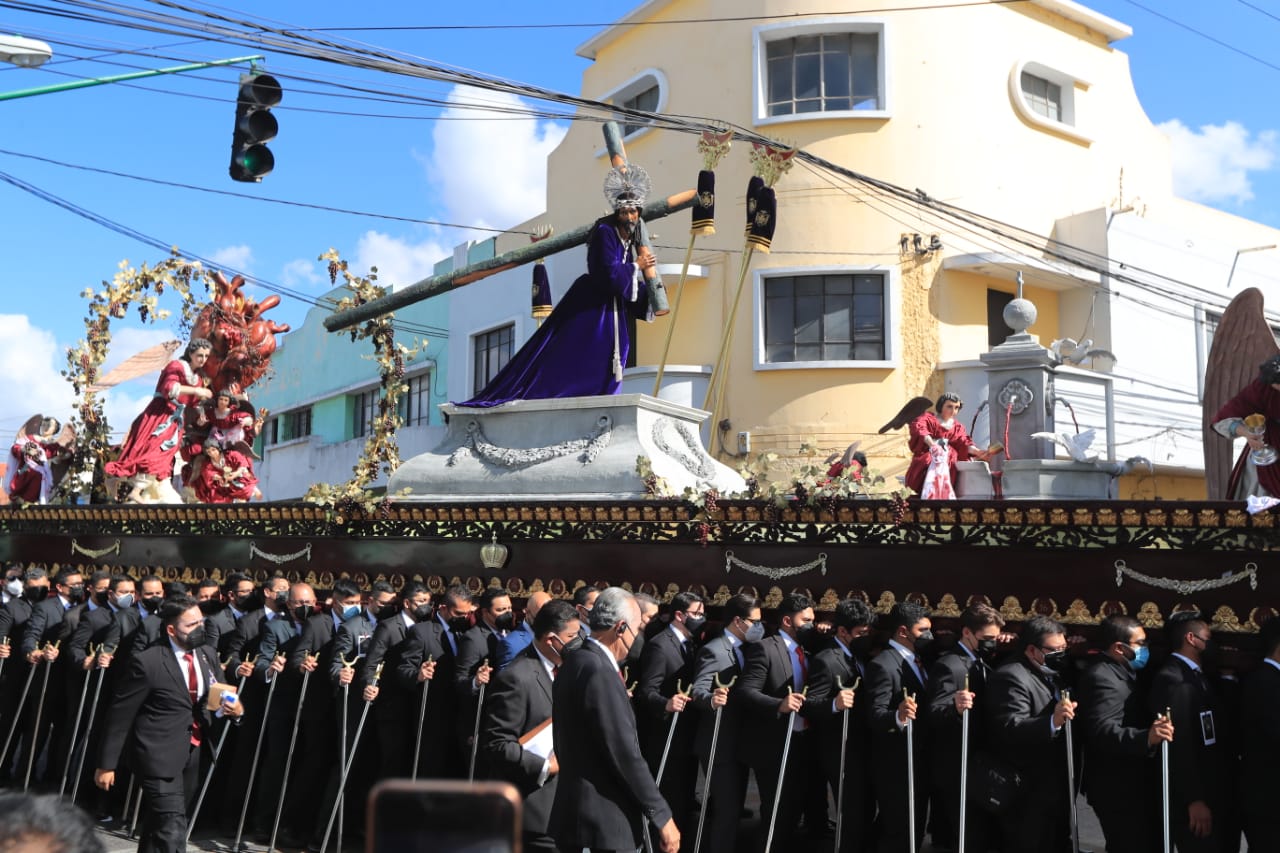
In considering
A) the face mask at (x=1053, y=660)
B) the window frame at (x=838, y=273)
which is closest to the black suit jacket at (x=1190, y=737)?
the face mask at (x=1053, y=660)

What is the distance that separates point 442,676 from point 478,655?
583mm

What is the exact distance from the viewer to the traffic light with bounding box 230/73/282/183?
398 inches

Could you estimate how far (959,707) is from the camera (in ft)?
21.5

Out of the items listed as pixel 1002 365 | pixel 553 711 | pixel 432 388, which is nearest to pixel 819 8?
pixel 1002 365

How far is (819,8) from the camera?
760 inches

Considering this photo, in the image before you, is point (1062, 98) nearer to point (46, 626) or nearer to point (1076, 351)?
point (1076, 351)

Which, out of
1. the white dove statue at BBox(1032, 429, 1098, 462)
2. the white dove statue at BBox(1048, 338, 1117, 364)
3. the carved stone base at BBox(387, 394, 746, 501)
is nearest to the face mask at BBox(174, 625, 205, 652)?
the carved stone base at BBox(387, 394, 746, 501)

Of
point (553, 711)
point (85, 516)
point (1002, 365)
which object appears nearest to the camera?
point (553, 711)

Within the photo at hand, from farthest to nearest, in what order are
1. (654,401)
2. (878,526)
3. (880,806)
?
(654,401)
(878,526)
(880,806)

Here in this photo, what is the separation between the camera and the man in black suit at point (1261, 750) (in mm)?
5934

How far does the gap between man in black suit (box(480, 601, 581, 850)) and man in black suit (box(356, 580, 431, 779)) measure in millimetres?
2992

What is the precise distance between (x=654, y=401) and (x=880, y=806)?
433 centimetres

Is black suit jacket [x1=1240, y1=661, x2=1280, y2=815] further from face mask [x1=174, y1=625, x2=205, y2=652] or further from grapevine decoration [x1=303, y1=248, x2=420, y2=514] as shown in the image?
grapevine decoration [x1=303, y1=248, x2=420, y2=514]

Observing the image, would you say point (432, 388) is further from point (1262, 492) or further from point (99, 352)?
point (1262, 492)
